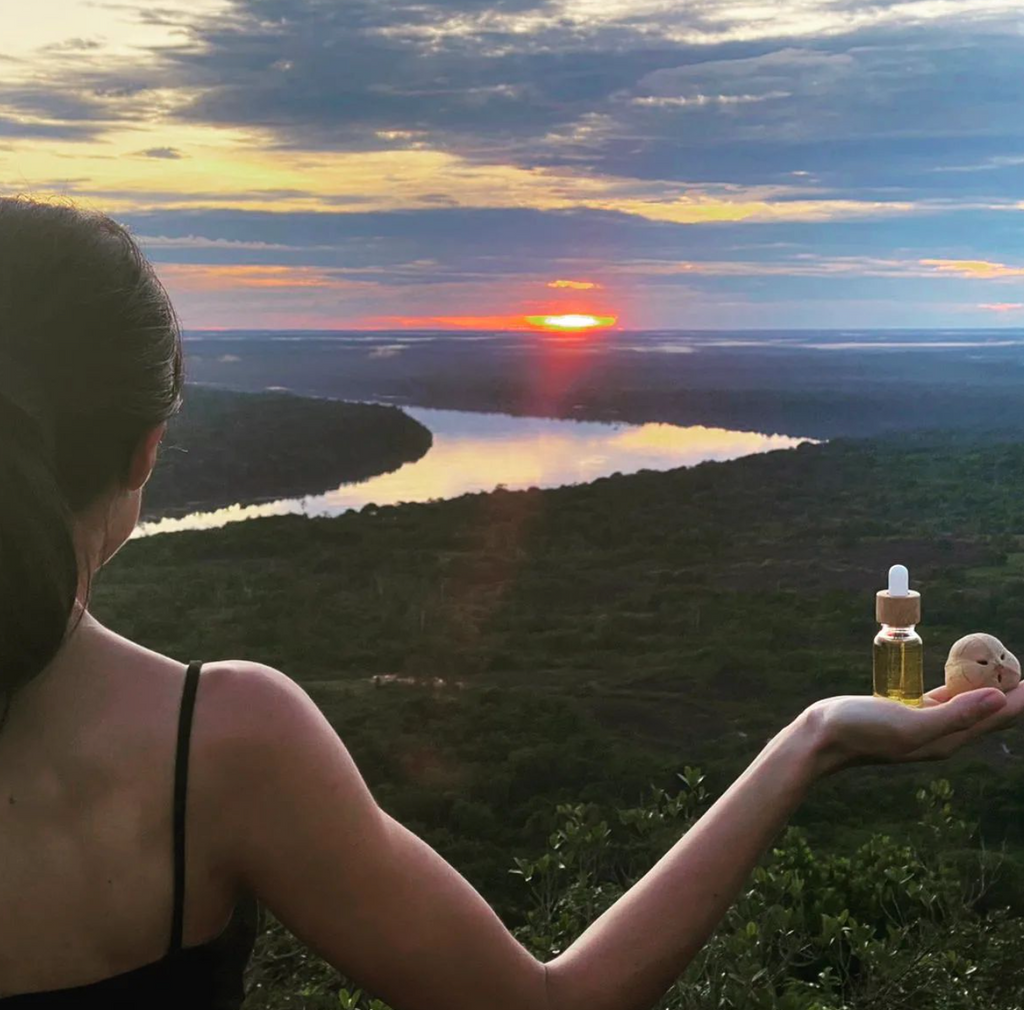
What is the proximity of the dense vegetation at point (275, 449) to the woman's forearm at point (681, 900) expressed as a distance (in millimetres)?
22225

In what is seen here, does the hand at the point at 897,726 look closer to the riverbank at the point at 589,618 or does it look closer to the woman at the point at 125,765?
the woman at the point at 125,765

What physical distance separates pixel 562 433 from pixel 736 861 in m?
47.0

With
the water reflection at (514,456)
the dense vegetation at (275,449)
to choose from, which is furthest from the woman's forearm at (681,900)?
the water reflection at (514,456)

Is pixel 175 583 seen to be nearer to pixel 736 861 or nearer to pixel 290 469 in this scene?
pixel 736 861

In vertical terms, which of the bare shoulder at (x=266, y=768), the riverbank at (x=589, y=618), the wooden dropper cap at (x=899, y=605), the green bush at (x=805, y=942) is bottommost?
the riverbank at (x=589, y=618)

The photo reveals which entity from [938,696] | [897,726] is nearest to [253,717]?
[897,726]

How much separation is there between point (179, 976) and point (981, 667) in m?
0.99

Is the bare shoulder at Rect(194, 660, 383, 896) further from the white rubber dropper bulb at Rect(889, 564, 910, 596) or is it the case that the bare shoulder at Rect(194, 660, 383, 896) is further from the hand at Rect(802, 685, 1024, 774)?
the white rubber dropper bulb at Rect(889, 564, 910, 596)

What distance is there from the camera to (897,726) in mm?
1279

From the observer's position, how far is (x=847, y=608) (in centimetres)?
1348

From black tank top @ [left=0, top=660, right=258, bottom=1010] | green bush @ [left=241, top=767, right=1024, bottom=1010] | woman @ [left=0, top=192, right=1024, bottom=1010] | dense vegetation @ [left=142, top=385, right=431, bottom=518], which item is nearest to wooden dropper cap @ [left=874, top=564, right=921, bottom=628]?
woman @ [left=0, top=192, right=1024, bottom=1010]

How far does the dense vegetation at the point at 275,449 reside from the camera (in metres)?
28.0

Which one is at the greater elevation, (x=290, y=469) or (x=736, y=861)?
(x=736, y=861)

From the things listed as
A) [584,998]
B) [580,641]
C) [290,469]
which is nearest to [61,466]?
[584,998]
